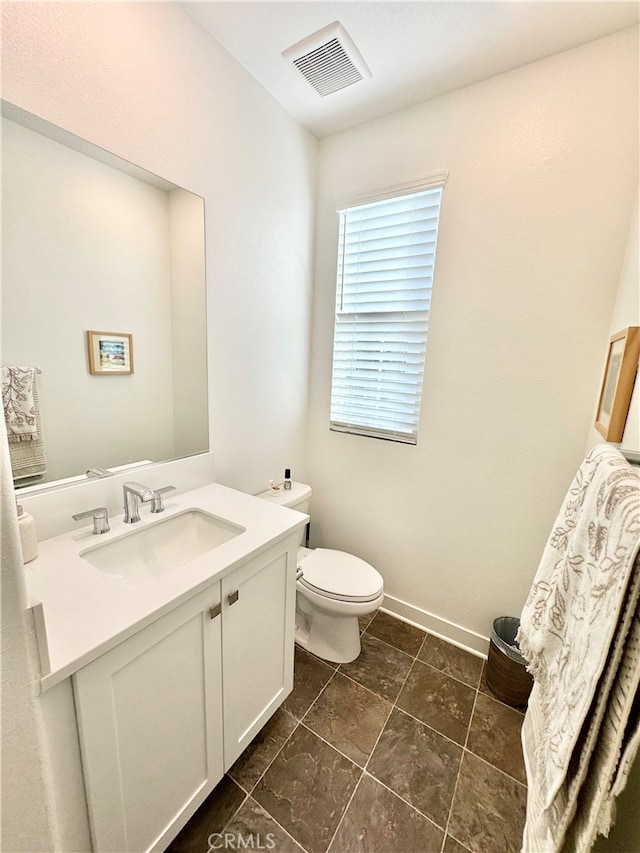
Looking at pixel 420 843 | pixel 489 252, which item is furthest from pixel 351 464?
pixel 420 843

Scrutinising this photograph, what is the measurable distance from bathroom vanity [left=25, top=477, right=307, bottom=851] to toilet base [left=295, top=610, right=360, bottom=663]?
37cm

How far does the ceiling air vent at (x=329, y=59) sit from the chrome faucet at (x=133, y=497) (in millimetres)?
1728

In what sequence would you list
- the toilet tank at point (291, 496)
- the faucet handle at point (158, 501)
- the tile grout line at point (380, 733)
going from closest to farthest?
the tile grout line at point (380, 733), the faucet handle at point (158, 501), the toilet tank at point (291, 496)

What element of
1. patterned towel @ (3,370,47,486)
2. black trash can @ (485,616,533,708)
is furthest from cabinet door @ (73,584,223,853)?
black trash can @ (485,616,533,708)

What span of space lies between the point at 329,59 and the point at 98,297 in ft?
4.24

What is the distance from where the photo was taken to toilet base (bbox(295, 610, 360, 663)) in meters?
1.62

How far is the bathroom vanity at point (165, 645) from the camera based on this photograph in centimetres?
70

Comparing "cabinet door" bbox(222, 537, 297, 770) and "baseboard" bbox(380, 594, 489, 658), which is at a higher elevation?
"cabinet door" bbox(222, 537, 297, 770)

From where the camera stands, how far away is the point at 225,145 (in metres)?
1.38

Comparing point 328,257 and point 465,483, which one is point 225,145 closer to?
point 328,257

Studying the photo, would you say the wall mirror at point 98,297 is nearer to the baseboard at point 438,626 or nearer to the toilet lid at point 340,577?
the toilet lid at point 340,577

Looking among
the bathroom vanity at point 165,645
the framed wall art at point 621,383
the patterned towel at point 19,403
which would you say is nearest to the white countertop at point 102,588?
the bathroom vanity at point 165,645

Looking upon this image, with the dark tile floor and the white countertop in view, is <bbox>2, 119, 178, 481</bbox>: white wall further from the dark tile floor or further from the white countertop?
the dark tile floor

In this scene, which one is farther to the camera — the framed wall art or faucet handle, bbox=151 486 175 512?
faucet handle, bbox=151 486 175 512
